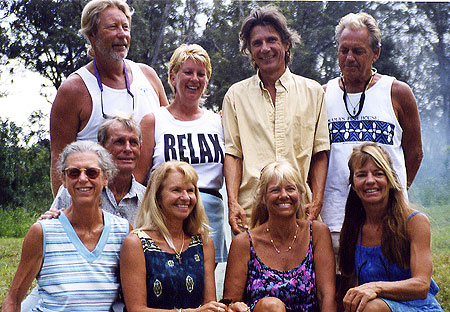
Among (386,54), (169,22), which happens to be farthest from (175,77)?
(169,22)

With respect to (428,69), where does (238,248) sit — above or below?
below

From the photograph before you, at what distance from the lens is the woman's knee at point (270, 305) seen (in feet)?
9.68

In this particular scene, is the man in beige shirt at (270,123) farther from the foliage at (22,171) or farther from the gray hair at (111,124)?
the foliage at (22,171)

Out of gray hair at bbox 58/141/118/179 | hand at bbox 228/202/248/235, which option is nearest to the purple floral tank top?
hand at bbox 228/202/248/235

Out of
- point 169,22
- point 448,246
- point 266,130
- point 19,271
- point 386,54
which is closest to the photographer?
point 19,271

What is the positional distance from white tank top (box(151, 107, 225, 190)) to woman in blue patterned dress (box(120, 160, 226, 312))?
332 mm

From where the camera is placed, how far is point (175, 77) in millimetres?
3816

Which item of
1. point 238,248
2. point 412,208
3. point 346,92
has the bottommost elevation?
point 238,248

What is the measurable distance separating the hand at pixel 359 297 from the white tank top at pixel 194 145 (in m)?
1.16

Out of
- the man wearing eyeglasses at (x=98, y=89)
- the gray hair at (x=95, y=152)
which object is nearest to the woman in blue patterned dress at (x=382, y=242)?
the gray hair at (x=95, y=152)

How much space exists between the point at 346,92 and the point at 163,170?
4.42ft

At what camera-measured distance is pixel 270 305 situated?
2.96m

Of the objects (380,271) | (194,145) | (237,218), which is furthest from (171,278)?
(380,271)

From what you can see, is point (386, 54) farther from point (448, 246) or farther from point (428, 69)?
point (448, 246)
